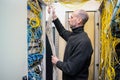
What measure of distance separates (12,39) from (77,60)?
81 centimetres

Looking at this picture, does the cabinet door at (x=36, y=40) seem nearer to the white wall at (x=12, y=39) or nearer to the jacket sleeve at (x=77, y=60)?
the jacket sleeve at (x=77, y=60)

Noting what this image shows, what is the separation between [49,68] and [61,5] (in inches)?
62.6

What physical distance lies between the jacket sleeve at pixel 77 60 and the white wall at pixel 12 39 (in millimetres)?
668

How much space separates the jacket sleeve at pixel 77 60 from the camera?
1.62 m

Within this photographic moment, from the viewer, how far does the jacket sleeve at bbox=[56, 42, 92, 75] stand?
1622 mm

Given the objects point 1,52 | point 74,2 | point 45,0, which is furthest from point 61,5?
point 1,52

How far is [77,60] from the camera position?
1.62 meters

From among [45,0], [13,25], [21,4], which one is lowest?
[13,25]

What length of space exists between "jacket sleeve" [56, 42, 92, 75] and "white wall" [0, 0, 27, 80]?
26.3 inches

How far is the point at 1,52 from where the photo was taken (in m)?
0.86

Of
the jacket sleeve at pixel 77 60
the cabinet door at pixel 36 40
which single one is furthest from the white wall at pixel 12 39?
the jacket sleeve at pixel 77 60

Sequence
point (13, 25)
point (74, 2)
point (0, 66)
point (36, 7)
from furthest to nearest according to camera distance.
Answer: point (74, 2) < point (36, 7) < point (13, 25) < point (0, 66)

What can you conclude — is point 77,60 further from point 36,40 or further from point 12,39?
point 12,39

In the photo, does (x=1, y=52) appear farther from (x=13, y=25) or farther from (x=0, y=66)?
(x=13, y=25)
